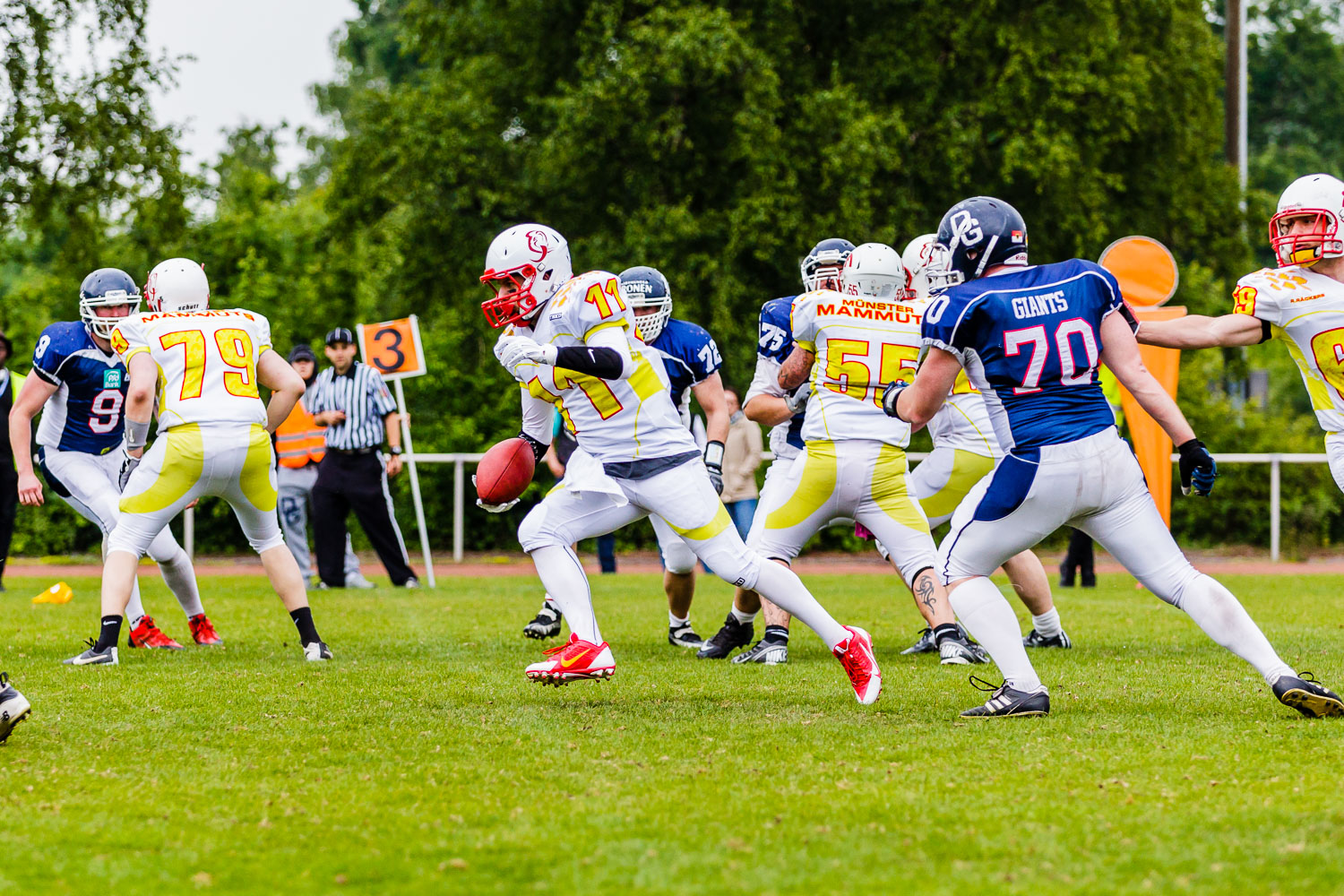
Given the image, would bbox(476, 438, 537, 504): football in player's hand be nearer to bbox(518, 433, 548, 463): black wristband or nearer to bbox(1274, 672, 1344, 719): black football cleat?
bbox(518, 433, 548, 463): black wristband

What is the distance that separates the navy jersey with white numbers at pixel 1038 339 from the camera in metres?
5.52

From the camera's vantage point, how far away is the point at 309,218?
27.0 metres

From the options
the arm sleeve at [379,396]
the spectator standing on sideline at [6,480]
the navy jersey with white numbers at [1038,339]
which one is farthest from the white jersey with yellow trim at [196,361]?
the spectator standing on sideline at [6,480]

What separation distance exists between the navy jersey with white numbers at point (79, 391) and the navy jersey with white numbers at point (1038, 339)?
17.7 feet

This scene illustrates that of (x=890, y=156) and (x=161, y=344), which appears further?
(x=890, y=156)

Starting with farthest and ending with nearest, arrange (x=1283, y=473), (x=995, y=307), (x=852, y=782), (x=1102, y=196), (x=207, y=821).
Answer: (x=1102, y=196) < (x=1283, y=473) < (x=995, y=307) < (x=852, y=782) < (x=207, y=821)

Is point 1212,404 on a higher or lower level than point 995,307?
lower

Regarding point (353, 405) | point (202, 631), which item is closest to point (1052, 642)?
point (202, 631)

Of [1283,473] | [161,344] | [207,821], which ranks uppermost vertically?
[161,344]

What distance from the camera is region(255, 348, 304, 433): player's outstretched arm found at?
7.79m

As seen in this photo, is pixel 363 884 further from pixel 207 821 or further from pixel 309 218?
pixel 309 218

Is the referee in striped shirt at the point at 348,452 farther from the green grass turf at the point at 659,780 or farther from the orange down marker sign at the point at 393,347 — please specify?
the green grass turf at the point at 659,780

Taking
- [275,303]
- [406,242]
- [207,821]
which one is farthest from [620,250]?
[207,821]

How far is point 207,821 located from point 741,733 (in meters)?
2.10
